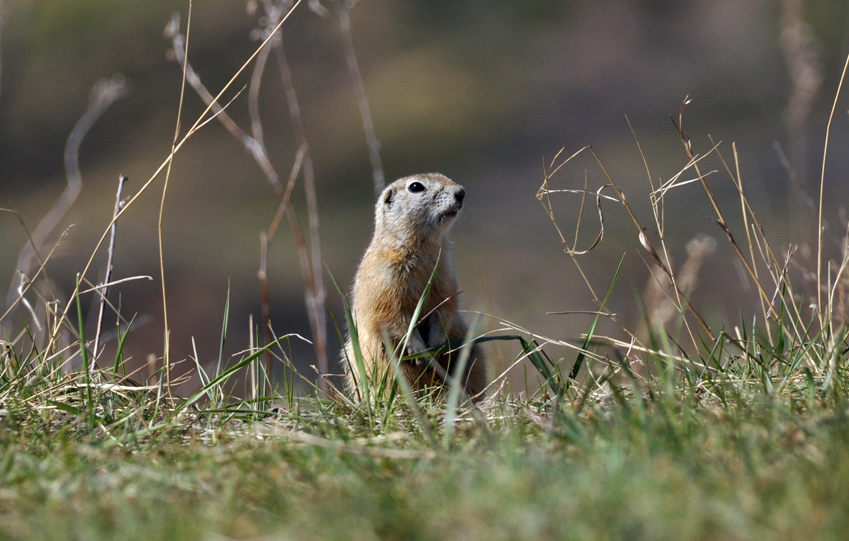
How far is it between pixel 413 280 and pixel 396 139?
1953 centimetres

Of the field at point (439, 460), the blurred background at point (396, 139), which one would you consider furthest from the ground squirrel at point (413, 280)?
the blurred background at point (396, 139)

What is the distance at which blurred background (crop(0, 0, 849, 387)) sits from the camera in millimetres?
16125

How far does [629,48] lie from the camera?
25516 millimetres

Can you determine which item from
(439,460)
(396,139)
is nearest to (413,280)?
(439,460)

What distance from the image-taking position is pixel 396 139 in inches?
941

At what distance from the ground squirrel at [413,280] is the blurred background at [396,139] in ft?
21.1

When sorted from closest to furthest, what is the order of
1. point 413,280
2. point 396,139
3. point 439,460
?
point 439,460, point 413,280, point 396,139

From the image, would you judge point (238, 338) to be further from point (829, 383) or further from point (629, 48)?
point (629, 48)

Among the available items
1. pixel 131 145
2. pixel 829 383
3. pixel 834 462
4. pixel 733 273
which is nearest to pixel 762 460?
pixel 834 462

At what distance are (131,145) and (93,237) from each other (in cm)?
557

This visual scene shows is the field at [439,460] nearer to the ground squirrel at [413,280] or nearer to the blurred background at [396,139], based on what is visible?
the ground squirrel at [413,280]

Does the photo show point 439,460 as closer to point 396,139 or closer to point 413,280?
point 413,280

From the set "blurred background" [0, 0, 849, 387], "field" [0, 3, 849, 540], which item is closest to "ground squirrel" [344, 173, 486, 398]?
"field" [0, 3, 849, 540]

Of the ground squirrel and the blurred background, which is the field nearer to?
the ground squirrel
